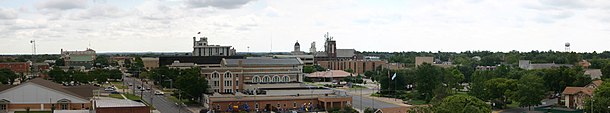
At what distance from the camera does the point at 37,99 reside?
178 ft

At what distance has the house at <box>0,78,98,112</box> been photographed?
176 ft

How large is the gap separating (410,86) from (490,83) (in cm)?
2291

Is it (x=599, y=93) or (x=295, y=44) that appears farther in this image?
(x=295, y=44)

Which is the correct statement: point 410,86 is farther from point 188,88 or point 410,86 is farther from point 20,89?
point 20,89

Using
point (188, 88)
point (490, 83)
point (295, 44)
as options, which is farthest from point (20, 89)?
point (295, 44)

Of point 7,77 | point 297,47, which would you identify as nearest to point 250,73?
point 7,77

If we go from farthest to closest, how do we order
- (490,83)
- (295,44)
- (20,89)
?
(295,44), (490,83), (20,89)

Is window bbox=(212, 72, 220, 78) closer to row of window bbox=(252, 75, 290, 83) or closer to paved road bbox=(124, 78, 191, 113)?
paved road bbox=(124, 78, 191, 113)

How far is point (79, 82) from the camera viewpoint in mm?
83188

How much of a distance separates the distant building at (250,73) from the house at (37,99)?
15.1 m

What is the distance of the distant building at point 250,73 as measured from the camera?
67438 mm

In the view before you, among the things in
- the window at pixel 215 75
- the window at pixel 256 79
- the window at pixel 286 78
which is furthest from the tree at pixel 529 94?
the window at pixel 215 75

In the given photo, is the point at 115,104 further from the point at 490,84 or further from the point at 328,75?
the point at 328,75

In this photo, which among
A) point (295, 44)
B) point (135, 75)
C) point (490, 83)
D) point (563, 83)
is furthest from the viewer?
point (295, 44)
